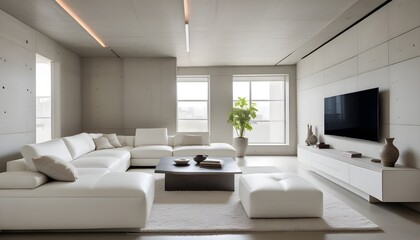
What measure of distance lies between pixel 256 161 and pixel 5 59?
5.59m

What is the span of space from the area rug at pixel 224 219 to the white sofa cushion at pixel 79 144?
1963 millimetres

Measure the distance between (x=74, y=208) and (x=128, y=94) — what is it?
5261mm

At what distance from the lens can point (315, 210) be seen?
9.73ft

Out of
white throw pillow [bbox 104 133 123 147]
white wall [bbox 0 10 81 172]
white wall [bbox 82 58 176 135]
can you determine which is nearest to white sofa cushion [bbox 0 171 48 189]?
white wall [bbox 0 10 81 172]

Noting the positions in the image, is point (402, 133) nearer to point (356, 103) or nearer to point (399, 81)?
point (399, 81)

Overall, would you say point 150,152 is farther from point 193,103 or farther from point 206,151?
point 193,103

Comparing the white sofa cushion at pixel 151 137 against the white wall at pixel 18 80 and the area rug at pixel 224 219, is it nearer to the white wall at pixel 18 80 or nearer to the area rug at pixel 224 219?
the white wall at pixel 18 80

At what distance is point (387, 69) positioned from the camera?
3822mm

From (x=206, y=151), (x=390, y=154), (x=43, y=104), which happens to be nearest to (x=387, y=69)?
(x=390, y=154)

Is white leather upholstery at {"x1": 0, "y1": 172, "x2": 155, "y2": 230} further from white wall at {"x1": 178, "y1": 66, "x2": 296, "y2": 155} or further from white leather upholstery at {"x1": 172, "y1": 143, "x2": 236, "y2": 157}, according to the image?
white wall at {"x1": 178, "y1": 66, "x2": 296, "y2": 155}

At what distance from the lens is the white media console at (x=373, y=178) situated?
3.21 meters

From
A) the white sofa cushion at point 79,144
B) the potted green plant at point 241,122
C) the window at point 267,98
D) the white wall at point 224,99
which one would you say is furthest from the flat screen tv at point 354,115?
the white sofa cushion at point 79,144

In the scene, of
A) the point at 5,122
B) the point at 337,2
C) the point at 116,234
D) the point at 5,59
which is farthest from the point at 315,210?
the point at 5,59

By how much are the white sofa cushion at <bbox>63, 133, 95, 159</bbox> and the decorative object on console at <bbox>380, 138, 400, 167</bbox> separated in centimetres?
472
